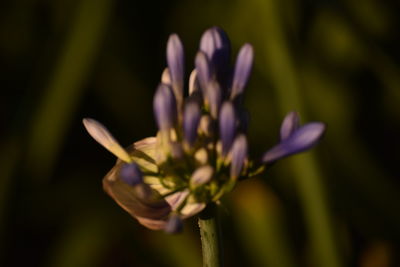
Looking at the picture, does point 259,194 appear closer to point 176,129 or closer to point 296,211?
point 296,211

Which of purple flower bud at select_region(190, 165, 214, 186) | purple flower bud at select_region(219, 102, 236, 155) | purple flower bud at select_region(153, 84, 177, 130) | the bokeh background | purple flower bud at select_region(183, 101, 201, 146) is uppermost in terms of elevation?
purple flower bud at select_region(153, 84, 177, 130)

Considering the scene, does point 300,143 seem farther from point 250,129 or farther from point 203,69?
point 250,129

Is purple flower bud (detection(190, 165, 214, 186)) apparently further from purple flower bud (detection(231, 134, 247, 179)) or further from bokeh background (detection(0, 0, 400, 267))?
bokeh background (detection(0, 0, 400, 267))

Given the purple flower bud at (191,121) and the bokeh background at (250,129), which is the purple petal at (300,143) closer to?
the purple flower bud at (191,121)

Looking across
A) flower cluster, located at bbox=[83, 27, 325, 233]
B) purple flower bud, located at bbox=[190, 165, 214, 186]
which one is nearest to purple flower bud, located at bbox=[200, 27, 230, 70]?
flower cluster, located at bbox=[83, 27, 325, 233]

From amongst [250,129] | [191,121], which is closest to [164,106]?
[191,121]

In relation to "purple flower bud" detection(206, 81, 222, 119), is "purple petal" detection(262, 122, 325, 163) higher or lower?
lower
